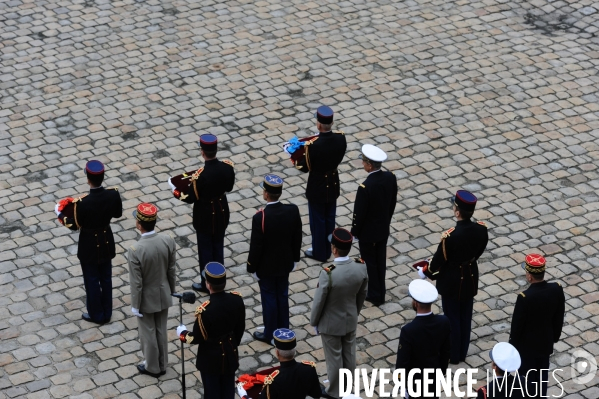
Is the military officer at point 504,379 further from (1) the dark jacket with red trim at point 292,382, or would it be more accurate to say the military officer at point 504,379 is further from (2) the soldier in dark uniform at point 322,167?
(2) the soldier in dark uniform at point 322,167

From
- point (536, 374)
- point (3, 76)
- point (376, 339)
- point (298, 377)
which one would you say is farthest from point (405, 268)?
point (3, 76)

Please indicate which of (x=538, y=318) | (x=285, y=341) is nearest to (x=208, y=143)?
(x=285, y=341)

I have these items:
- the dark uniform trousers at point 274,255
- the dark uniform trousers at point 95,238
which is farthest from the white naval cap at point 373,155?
the dark uniform trousers at point 95,238

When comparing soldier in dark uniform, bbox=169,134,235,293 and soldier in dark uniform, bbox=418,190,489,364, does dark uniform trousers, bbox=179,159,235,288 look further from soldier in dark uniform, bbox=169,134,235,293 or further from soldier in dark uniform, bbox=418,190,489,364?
soldier in dark uniform, bbox=418,190,489,364

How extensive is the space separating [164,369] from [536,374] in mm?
3416

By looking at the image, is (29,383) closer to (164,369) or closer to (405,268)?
(164,369)

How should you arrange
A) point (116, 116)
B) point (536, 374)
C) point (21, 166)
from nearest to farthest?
point (536, 374)
point (21, 166)
point (116, 116)

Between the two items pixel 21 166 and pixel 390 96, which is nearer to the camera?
pixel 21 166

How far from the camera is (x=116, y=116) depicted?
1441cm

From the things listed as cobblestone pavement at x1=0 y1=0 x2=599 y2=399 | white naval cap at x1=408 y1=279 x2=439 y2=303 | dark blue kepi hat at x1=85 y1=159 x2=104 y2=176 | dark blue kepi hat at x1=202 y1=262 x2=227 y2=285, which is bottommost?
cobblestone pavement at x1=0 y1=0 x2=599 y2=399

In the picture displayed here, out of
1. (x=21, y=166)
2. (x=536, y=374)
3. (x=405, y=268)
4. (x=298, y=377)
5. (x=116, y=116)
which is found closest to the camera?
(x=298, y=377)

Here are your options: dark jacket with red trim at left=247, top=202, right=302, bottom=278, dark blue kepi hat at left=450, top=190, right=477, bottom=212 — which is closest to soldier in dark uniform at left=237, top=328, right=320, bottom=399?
dark jacket with red trim at left=247, top=202, right=302, bottom=278

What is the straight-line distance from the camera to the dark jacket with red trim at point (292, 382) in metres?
8.45

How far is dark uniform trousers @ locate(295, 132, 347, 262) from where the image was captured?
11.7 metres
